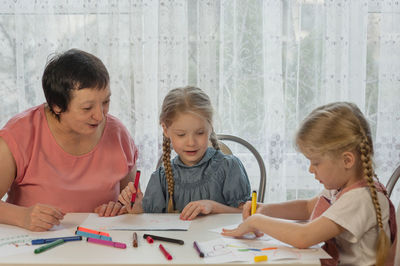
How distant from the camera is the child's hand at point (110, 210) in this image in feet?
5.68

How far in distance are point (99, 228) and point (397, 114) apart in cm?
193

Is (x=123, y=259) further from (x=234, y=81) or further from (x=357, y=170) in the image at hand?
(x=234, y=81)

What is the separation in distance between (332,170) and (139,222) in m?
0.62

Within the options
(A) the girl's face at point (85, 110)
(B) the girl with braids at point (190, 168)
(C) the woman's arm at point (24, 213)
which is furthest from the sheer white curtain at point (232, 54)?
(C) the woman's arm at point (24, 213)

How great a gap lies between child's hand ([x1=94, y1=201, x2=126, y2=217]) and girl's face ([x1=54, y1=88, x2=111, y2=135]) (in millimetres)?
274

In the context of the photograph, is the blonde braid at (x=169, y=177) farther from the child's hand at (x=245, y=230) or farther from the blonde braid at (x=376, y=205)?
the blonde braid at (x=376, y=205)

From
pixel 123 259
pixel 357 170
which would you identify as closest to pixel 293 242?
pixel 357 170

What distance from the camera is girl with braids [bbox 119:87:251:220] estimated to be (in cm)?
185

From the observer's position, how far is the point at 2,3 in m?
2.81

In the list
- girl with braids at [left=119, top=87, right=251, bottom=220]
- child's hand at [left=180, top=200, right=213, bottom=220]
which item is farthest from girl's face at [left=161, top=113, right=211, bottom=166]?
child's hand at [left=180, top=200, right=213, bottom=220]

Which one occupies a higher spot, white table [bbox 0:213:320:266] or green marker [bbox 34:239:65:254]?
green marker [bbox 34:239:65:254]

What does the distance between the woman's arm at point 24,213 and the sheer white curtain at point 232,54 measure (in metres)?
1.13

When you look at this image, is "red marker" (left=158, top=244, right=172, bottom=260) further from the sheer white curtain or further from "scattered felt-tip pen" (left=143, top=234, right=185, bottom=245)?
the sheer white curtain

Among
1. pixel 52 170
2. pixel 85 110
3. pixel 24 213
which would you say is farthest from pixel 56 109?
pixel 24 213
